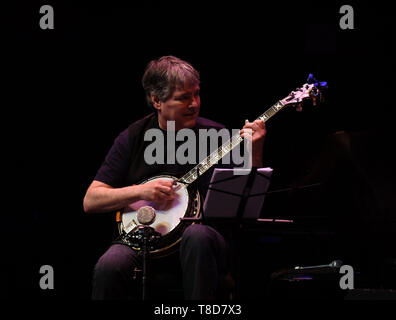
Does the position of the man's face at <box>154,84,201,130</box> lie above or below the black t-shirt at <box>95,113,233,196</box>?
above

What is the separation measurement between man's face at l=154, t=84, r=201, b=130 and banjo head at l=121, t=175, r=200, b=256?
35cm

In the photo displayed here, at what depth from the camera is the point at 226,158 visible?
124 inches

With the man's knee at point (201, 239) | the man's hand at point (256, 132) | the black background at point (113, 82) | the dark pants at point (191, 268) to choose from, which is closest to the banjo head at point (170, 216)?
the dark pants at point (191, 268)

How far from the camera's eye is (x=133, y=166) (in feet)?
10.6

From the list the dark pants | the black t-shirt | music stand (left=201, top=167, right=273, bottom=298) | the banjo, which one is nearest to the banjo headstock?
the banjo

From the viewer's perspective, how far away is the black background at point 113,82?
12.9 ft

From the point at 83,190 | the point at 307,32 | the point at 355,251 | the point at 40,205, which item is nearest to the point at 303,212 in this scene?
the point at 355,251

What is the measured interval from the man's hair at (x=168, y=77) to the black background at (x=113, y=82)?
36.1 inches

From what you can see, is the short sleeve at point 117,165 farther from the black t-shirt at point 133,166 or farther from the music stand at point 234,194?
the music stand at point 234,194

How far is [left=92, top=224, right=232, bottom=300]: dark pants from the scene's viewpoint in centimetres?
252

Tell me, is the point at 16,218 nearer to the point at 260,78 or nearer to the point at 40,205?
the point at 40,205

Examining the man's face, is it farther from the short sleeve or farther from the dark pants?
the dark pants

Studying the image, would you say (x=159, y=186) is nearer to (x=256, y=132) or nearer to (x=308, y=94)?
(x=256, y=132)

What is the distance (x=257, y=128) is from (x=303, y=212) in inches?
35.5
